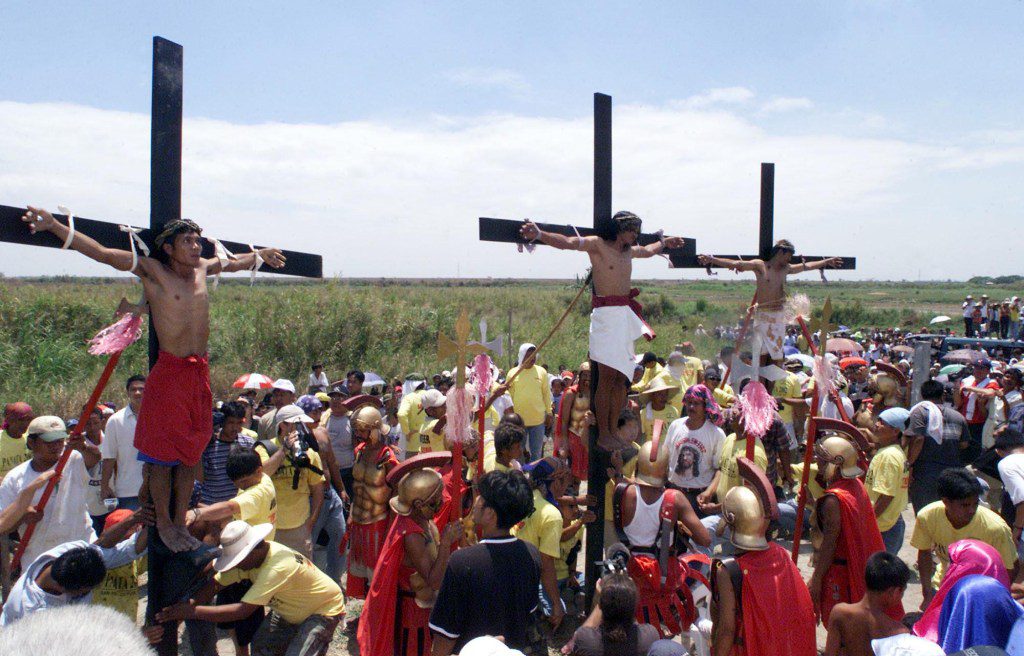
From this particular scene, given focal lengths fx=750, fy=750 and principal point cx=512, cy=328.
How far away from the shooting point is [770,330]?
6.65 m

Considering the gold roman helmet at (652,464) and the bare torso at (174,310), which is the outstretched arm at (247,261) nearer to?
the bare torso at (174,310)

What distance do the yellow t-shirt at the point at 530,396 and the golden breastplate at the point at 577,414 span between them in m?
1.50

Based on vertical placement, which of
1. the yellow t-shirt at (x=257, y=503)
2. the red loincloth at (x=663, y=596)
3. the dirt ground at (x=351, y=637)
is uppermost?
the yellow t-shirt at (x=257, y=503)

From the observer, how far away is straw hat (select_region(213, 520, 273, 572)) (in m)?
3.96

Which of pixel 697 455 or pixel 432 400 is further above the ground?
pixel 432 400

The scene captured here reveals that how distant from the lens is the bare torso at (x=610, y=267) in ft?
17.2

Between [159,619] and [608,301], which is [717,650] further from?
[159,619]

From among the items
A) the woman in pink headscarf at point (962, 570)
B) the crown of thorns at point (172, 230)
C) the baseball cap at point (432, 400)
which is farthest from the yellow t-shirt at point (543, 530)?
the crown of thorns at point (172, 230)

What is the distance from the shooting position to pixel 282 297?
2098 cm

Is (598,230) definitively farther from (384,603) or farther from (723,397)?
(723,397)

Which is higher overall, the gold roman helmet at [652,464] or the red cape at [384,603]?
the gold roman helmet at [652,464]

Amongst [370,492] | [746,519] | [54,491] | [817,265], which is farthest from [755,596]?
[54,491]

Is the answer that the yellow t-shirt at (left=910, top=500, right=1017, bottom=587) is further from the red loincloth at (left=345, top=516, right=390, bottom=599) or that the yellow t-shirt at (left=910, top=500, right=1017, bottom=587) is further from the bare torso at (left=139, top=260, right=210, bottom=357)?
the bare torso at (left=139, top=260, right=210, bottom=357)

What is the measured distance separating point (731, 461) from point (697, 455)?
0.29m
